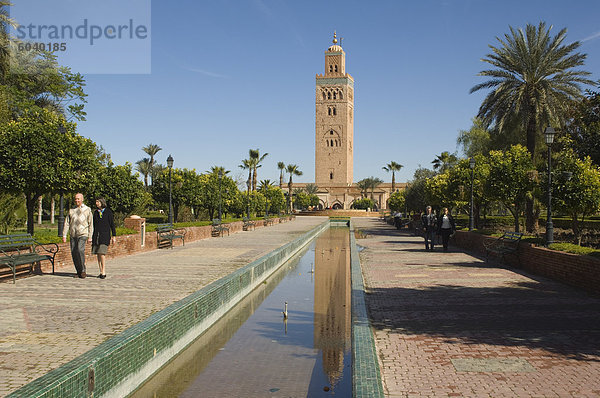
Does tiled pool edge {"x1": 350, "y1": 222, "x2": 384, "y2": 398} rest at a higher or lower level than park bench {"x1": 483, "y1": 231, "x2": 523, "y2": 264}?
lower

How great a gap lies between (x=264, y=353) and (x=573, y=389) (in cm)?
372

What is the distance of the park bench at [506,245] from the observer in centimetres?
1357

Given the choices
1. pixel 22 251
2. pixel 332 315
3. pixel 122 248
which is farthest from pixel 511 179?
pixel 22 251

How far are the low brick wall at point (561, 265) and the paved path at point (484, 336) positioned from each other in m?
0.29

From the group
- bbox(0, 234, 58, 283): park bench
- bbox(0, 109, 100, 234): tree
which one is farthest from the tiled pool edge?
bbox(0, 109, 100, 234): tree

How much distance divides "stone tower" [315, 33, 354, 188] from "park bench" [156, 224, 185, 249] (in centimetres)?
9064

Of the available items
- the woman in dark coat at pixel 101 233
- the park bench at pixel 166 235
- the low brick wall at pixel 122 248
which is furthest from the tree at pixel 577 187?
the woman in dark coat at pixel 101 233

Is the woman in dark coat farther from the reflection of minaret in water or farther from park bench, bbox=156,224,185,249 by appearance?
park bench, bbox=156,224,185,249

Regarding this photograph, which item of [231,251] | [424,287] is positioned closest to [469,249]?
[231,251]

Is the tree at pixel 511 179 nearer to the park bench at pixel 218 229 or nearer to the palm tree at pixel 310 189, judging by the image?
the park bench at pixel 218 229

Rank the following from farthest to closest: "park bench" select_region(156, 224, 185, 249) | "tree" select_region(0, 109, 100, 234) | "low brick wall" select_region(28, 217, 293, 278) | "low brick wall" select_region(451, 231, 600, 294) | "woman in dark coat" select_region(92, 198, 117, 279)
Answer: "park bench" select_region(156, 224, 185, 249) → "tree" select_region(0, 109, 100, 234) → "low brick wall" select_region(28, 217, 293, 278) → "woman in dark coat" select_region(92, 198, 117, 279) → "low brick wall" select_region(451, 231, 600, 294)

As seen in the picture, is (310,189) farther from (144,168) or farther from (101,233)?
(101,233)

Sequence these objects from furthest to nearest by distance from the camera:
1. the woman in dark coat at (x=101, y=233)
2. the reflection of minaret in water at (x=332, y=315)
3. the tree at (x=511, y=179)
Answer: the tree at (x=511, y=179), the woman in dark coat at (x=101, y=233), the reflection of minaret in water at (x=332, y=315)

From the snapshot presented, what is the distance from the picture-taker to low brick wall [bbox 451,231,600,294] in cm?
941
